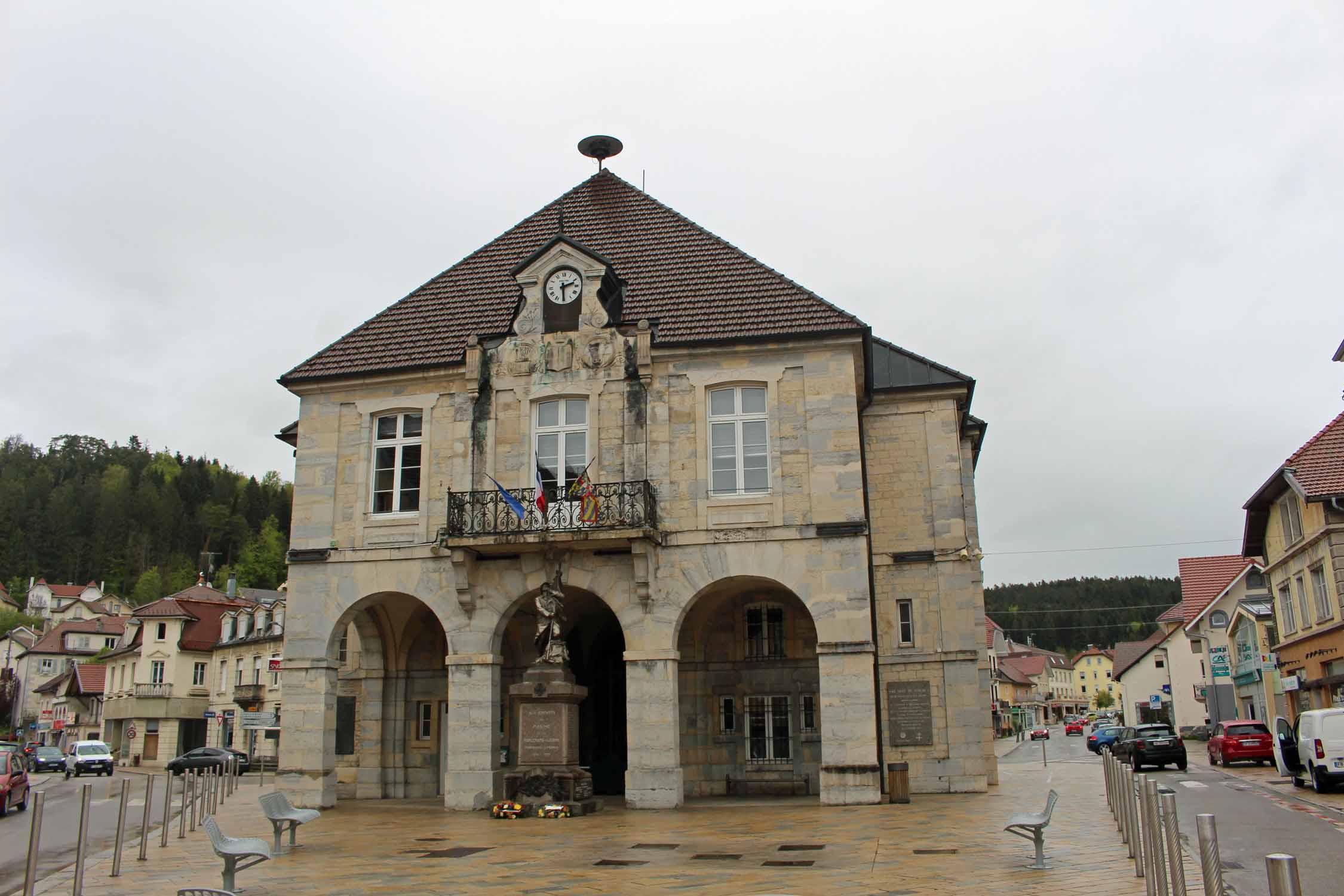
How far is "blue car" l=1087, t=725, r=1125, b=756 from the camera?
5056 cm

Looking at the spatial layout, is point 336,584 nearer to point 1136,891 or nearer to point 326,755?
point 326,755

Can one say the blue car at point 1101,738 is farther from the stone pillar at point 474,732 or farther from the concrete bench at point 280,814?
the concrete bench at point 280,814

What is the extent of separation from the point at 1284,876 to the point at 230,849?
9715 mm

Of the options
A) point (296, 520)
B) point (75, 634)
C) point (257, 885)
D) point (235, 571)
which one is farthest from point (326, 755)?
point (235, 571)

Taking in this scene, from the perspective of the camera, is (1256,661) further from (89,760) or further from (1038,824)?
(89,760)

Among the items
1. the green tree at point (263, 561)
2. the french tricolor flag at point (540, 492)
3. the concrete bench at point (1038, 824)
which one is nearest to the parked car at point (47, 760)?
the french tricolor flag at point (540, 492)

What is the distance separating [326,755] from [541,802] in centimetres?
538

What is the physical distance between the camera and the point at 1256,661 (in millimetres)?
48031

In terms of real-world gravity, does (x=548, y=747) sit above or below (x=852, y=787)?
above

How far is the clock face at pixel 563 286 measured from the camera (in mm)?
23297

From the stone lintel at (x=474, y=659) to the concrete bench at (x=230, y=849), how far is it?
10172 mm

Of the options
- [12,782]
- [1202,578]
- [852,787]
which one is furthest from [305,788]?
[1202,578]

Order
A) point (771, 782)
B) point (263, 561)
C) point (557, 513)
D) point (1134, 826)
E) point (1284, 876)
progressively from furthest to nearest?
point (263, 561) → point (771, 782) → point (557, 513) → point (1134, 826) → point (1284, 876)

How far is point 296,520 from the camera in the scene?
23391 millimetres
